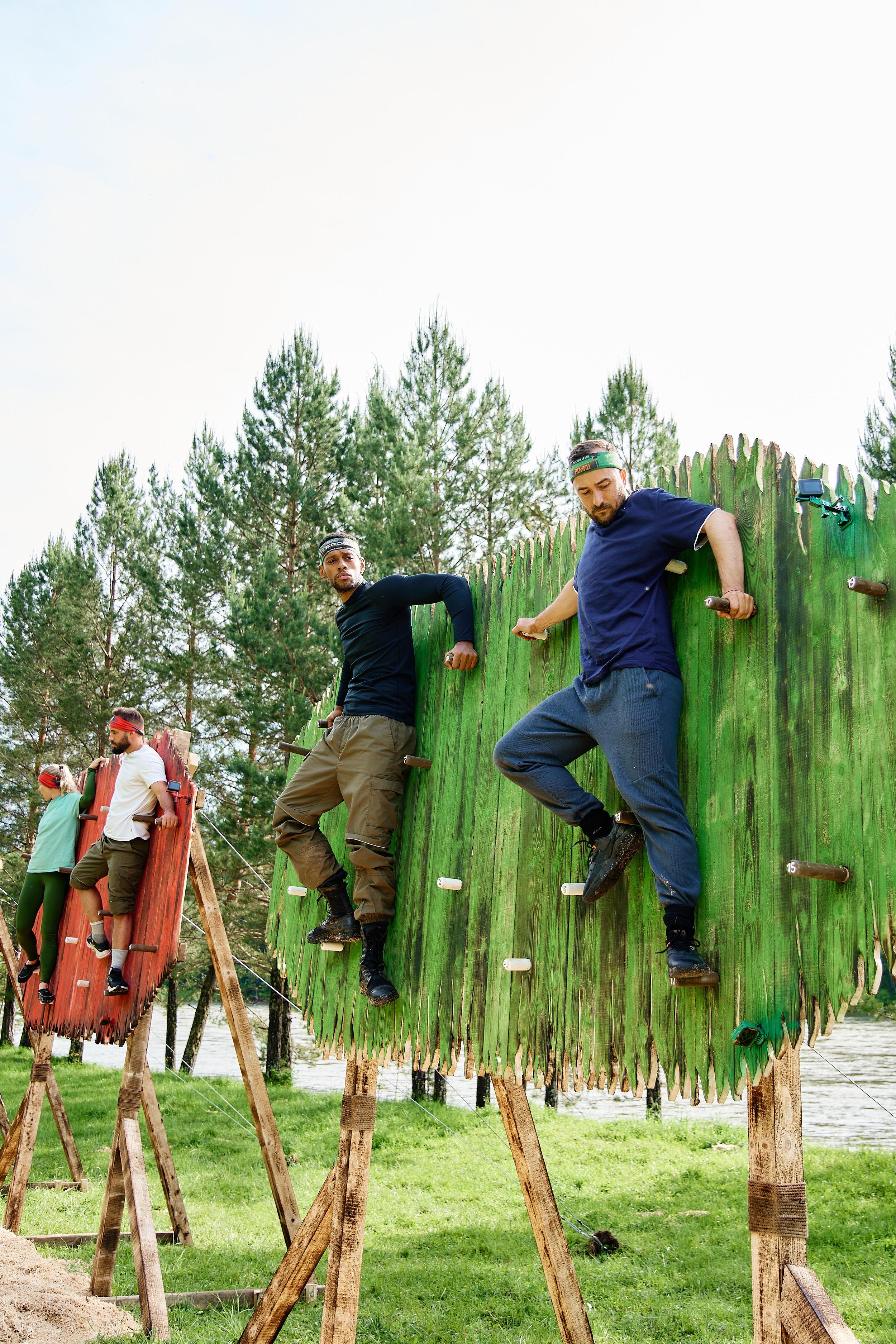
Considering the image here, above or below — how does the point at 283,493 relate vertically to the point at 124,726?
above

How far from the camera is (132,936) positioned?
7.32 meters

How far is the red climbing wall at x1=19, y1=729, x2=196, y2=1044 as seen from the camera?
6867 millimetres

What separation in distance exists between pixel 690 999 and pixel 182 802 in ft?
15.3

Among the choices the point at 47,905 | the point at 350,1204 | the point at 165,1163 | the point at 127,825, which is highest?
the point at 127,825

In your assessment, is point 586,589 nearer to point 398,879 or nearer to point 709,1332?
point 398,879

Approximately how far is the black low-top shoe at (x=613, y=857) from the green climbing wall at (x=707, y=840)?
13 cm

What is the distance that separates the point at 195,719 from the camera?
2136 cm

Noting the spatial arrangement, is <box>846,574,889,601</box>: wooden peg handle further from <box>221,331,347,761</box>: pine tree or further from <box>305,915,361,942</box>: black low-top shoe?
<box>221,331,347,761</box>: pine tree

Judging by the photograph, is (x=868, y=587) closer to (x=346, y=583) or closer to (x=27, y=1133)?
(x=346, y=583)

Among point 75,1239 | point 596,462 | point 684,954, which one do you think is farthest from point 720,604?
point 75,1239

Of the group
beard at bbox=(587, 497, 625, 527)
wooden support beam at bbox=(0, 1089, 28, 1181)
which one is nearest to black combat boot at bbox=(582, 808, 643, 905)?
beard at bbox=(587, 497, 625, 527)

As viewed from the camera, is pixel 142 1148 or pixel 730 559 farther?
pixel 142 1148

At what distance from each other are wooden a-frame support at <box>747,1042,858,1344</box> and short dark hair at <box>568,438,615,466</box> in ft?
6.40

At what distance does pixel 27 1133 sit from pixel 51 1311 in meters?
2.95
